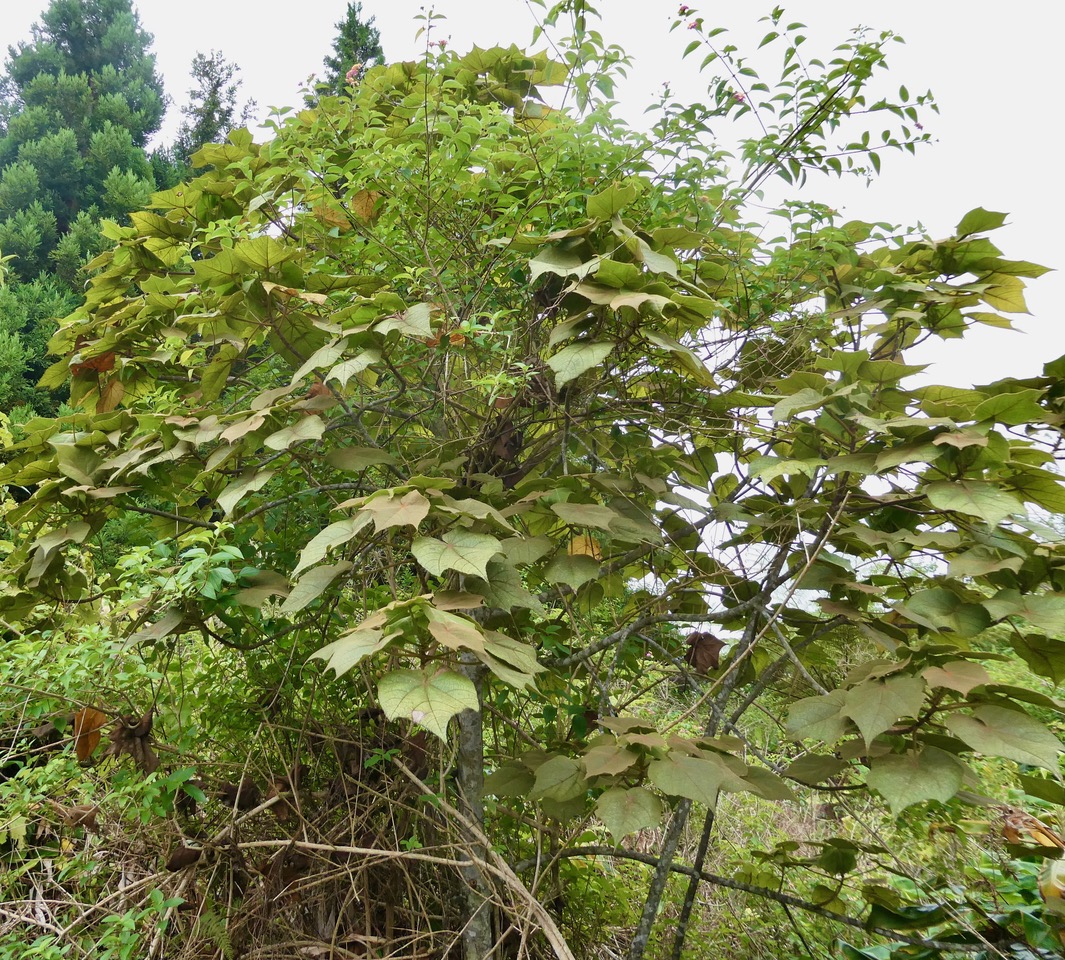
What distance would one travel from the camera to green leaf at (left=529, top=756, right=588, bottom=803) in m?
1.17

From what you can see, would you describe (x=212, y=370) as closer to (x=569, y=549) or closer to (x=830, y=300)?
(x=569, y=549)

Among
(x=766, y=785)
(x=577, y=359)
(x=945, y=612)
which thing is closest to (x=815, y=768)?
(x=766, y=785)

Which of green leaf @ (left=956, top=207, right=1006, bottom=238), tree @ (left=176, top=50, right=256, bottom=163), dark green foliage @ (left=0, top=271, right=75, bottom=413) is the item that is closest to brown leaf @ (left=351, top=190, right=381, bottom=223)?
green leaf @ (left=956, top=207, right=1006, bottom=238)

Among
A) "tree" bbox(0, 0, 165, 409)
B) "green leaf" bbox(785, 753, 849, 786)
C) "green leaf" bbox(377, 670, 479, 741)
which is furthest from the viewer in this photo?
"tree" bbox(0, 0, 165, 409)

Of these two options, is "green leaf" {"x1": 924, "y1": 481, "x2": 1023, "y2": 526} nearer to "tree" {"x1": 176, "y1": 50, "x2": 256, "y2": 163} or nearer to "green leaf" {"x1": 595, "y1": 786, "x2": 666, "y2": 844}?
"green leaf" {"x1": 595, "y1": 786, "x2": 666, "y2": 844}

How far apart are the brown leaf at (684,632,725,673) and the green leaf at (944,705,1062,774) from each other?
2.16ft

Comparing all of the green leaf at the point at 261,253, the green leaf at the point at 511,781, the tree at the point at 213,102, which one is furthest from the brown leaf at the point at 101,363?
the tree at the point at 213,102

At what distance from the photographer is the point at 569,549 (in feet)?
4.70

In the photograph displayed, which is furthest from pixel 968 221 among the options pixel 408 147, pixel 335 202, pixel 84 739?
pixel 84 739

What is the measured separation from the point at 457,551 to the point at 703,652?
0.85m

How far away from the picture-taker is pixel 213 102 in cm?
1353

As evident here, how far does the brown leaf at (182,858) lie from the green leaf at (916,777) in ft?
4.29

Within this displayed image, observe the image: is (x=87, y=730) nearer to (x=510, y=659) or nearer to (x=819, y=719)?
(x=510, y=659)

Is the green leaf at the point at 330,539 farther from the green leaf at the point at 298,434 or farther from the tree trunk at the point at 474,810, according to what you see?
the tree trunk at the point at 474,810
